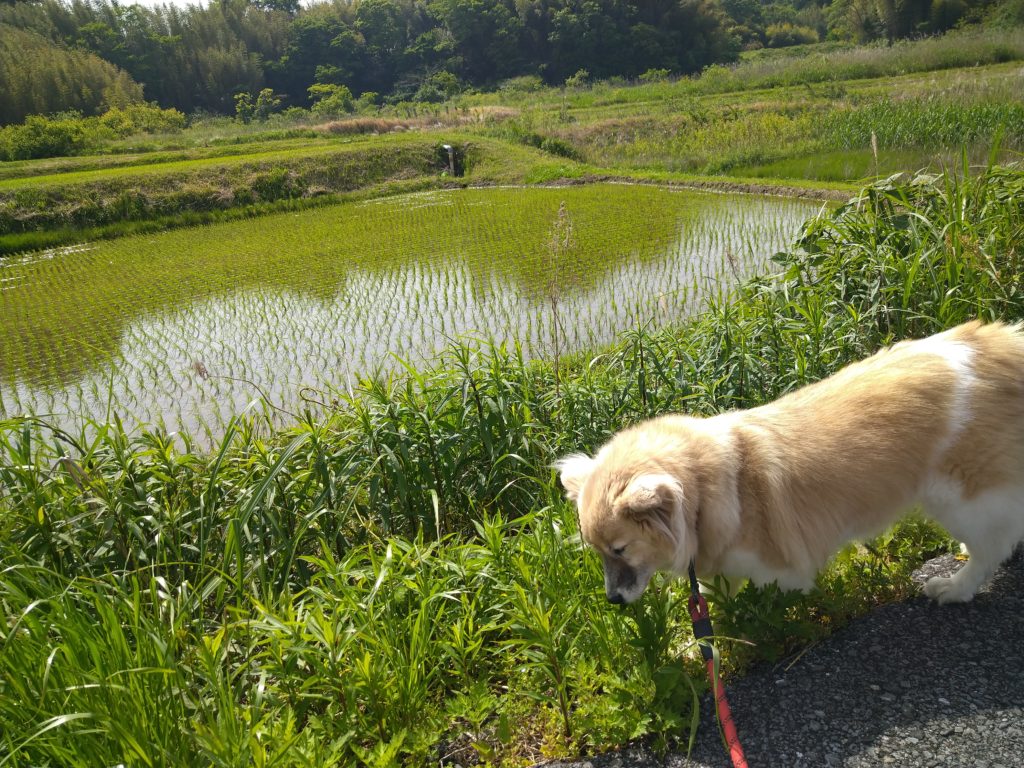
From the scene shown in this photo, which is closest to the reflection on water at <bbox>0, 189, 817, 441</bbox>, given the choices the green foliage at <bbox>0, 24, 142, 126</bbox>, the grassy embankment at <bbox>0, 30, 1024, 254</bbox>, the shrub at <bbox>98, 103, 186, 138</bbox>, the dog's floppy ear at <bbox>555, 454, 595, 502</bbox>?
the dog's floppy ear at <bbox>555, 454, 595, 502</bbox>

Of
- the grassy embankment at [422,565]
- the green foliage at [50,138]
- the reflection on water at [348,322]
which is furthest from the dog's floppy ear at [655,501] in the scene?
the green foliage at [50,138]

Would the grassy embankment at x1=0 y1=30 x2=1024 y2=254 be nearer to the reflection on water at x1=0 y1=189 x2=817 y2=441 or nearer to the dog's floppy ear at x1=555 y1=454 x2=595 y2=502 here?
the reflection on water at x1=0 y1=189 x2=817 y2=441

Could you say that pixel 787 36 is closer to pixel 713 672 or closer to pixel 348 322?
pixel 348 322

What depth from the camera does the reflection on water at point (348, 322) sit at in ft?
20.5

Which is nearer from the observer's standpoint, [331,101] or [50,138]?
[50,138]

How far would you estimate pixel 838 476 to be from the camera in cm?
222

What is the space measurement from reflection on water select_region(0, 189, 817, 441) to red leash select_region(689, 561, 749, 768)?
123 inches

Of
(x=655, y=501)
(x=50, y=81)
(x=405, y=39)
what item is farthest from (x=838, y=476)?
(x=405, y=39)

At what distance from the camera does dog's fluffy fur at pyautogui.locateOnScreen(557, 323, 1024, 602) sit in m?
2.18

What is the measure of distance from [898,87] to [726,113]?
6872 millimetres

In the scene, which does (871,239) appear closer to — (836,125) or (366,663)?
(366,663)

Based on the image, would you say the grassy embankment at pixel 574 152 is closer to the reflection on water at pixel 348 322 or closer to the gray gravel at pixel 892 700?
the reflection on water at pixel 348 322

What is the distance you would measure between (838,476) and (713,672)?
0.87m

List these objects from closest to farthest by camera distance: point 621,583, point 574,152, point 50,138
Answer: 1. point 621,583
2. point 574,152
3. point 50,138
